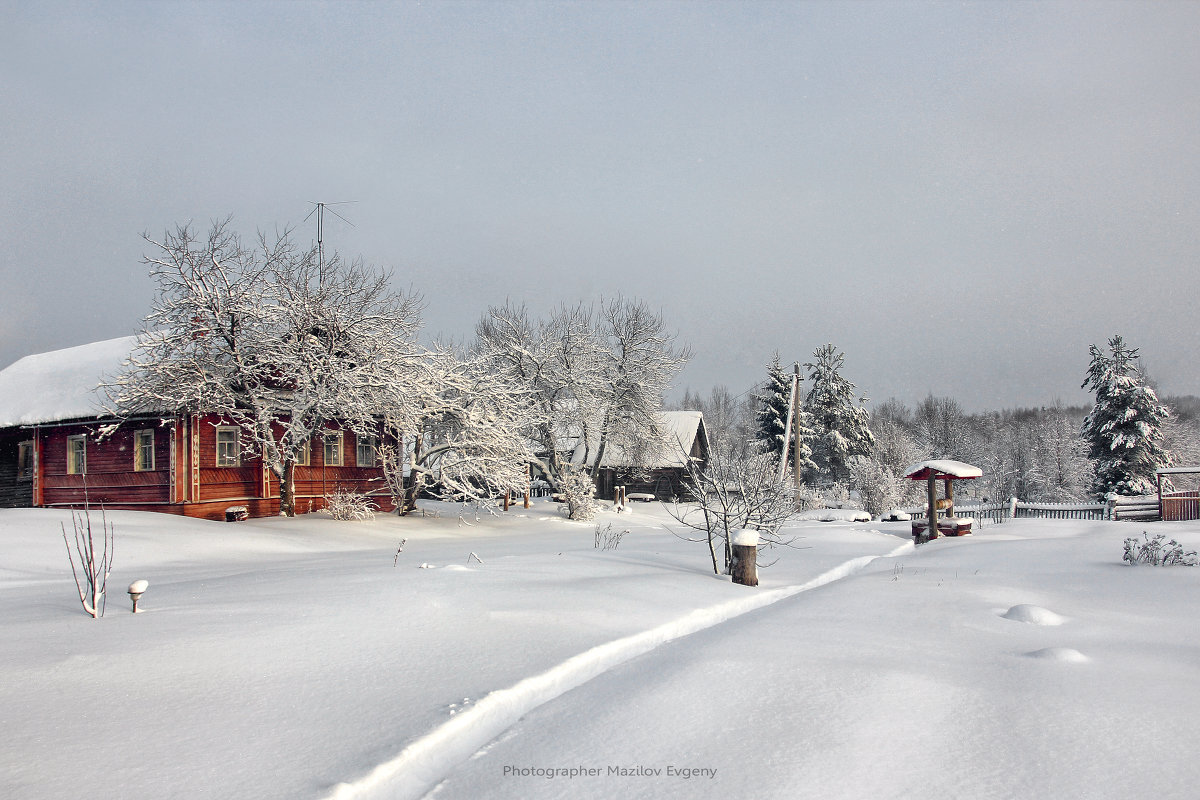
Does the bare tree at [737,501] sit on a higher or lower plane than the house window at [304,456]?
lower

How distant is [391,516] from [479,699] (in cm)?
2114

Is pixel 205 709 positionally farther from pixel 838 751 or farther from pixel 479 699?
pixel 838 751

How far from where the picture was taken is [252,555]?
609 inches

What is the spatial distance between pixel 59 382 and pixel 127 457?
470 cm

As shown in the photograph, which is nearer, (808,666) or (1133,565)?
(808,666)

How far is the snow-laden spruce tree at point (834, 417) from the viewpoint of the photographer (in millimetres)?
50156

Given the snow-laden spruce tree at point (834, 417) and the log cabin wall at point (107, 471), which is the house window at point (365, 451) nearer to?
the log cabin wall at point (107, 471)

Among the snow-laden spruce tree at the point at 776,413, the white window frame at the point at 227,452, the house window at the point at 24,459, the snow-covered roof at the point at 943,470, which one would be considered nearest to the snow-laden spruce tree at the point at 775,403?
the snow-laden spruce tree at the point at 776,413

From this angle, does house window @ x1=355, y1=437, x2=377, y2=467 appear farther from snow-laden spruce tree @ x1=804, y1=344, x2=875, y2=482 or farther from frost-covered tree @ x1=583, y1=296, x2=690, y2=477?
snow-laden spruce tree @ x1=804, y1=344, x2=875, y2=482

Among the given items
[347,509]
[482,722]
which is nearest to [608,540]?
[347,509]

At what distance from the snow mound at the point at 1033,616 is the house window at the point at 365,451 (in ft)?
75.9

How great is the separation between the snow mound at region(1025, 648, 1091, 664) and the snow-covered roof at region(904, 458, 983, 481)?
59.8ft

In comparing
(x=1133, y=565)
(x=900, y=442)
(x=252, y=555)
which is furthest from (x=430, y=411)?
(x=900, y=442)

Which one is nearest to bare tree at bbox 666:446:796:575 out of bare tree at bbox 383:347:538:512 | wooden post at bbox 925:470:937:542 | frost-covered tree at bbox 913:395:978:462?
wooden post at bbox 925:470:937:542
